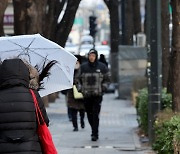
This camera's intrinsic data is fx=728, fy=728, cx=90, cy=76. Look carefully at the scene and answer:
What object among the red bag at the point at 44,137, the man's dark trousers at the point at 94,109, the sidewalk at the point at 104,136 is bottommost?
the sidewalk at the point at 104,136

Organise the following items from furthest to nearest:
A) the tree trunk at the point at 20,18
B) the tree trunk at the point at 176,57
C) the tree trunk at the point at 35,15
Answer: the tree trunk at the point at 20,18 → the tree trunk at the point at 35,15 → the tree trunk at the point at 176,57

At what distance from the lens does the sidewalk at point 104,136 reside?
12563 millimetres

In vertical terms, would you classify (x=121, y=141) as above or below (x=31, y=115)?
below

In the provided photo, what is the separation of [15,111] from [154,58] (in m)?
6.72

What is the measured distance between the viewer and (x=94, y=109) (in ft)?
Result: 45.4

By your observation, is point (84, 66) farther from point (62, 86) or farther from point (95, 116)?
point (62, 86)

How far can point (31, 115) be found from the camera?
21.3 feet

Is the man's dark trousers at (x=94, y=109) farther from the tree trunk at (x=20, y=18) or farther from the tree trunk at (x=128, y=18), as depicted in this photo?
the tree trunk at (x=128, y=18)

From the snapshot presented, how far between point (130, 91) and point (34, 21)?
12.1 m

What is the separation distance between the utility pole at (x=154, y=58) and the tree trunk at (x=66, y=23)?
610cm

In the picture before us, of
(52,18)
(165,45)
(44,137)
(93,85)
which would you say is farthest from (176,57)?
(52,18)

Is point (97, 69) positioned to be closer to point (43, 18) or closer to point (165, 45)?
point (165, 45)

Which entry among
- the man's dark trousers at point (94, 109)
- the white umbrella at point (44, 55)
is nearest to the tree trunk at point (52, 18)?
the man's dark trousers at point (94, 109)

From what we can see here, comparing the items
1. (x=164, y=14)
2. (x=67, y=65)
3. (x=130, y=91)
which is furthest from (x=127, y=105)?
(x=67, y=65)
